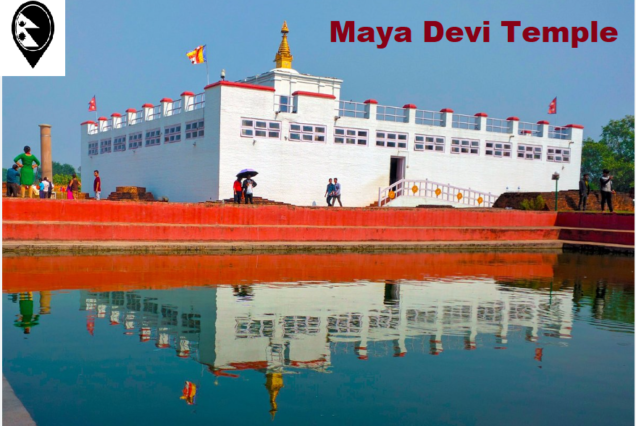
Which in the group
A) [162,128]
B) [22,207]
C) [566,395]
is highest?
[162,128]

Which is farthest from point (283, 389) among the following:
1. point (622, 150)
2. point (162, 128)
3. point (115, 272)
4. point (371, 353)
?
point (622, 150)

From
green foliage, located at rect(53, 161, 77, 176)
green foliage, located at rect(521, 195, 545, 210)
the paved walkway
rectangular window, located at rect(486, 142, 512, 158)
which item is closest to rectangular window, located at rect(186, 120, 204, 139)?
green foliage, located at rect(521, 195, 545, 210)

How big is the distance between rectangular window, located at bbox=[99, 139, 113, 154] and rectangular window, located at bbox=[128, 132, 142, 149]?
292cm

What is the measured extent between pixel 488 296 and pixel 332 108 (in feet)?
Answer: 63.8

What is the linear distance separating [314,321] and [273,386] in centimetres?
265

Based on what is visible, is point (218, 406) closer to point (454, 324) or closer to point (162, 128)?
point (454, 324)

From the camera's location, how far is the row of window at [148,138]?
2814 cm

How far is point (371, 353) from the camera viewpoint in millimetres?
6656

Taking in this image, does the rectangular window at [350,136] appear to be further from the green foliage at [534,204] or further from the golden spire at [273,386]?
the golden spire at [273,386]

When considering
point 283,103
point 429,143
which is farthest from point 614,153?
point 283,103

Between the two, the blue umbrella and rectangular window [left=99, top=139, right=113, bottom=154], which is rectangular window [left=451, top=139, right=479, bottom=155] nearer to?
the blue umbrella

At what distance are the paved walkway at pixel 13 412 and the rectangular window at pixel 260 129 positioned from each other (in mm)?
22337

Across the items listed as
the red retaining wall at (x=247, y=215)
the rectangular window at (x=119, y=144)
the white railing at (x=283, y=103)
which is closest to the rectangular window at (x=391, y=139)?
the white railing at (x=283, y=103)

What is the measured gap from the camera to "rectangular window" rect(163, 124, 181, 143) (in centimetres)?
2942
